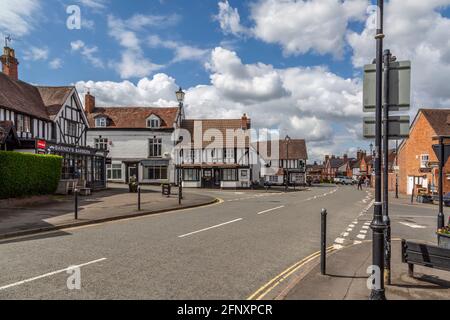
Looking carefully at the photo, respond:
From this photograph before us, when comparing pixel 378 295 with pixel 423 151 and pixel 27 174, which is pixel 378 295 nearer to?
pixel 27 174

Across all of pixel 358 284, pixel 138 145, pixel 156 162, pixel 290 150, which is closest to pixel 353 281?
pixel 358 284

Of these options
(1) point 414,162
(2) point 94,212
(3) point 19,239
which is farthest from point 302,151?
(3) point 19,239

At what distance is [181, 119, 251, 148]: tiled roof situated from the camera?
44656 mm

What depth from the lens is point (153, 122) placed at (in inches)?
1784

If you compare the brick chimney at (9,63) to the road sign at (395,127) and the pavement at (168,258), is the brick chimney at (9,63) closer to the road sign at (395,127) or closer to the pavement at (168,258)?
the pavement at (168,258)

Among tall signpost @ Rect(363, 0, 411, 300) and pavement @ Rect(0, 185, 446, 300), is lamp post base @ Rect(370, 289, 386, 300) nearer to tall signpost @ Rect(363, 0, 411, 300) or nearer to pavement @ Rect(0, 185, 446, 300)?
tall signpost @ Rect(363, 0, 411, 300)

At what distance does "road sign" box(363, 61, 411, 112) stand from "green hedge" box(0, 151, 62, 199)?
60.8ft

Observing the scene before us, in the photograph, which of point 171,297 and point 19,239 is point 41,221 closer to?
point 19,239

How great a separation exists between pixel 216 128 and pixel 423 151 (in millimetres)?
24997

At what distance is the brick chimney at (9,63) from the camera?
30938 mm

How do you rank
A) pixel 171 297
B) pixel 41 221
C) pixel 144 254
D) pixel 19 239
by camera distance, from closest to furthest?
1. pixel 171 297
2. pixel 144 254
3. pixel 19 239
4. pixel 41 221

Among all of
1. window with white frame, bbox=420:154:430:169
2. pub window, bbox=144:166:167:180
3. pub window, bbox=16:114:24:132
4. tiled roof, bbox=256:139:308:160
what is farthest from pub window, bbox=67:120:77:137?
tiled roof, bbox=256:139:308:160

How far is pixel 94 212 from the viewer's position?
14.7 meters
